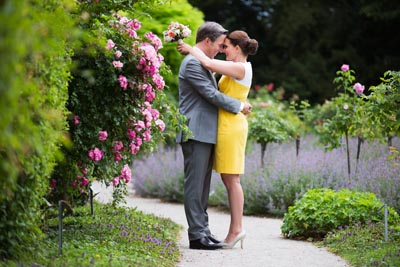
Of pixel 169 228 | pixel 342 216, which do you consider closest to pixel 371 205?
pixel 342 216

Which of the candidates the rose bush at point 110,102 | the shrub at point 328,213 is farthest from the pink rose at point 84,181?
the shrub at point 328,213

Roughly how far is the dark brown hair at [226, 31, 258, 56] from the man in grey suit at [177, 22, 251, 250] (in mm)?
90

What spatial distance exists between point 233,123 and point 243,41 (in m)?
0.75

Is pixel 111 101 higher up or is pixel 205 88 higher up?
pixel 205 88

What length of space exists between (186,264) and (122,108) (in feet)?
4.45

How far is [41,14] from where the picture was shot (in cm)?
365

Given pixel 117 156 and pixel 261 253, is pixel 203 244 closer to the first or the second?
pixel 261 253

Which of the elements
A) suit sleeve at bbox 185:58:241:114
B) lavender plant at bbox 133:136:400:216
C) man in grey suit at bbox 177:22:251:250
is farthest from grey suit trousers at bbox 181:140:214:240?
lavender plant at bbox 133:136:400:216

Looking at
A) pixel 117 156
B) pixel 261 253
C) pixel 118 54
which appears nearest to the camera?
pixel 118 54

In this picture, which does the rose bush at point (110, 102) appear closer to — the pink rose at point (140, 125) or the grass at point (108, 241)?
the pink rose at point (140, 125)

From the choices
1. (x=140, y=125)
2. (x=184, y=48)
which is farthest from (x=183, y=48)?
(x=140, y=125)

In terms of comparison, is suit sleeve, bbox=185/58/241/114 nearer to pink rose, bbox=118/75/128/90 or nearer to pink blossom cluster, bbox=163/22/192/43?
pink blossom cluster, bbox=163/22/192/43

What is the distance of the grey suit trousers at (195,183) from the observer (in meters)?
→ 6.53

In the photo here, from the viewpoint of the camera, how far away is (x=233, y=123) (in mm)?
6570
